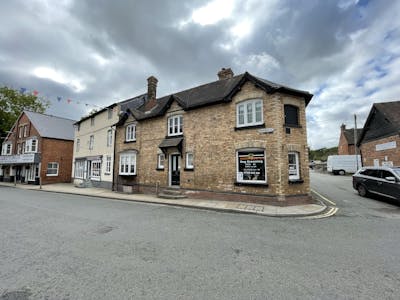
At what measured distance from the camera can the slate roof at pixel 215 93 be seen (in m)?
10.7

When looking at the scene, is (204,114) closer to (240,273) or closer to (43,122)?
(240,273)

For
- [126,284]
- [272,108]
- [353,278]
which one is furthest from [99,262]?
[272,108]

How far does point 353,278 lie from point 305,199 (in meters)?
7.35

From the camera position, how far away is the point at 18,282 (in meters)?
3.34

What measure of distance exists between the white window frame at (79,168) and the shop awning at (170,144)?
1392 cm

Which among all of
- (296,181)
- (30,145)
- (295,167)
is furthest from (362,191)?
(30,145)

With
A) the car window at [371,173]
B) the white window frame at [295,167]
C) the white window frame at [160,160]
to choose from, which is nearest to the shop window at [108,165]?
the white window frame at [160,160]

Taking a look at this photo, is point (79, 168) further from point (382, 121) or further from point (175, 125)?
point (382, 121)

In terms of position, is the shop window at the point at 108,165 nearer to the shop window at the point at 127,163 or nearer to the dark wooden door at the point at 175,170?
the shop window at the point at 127,163

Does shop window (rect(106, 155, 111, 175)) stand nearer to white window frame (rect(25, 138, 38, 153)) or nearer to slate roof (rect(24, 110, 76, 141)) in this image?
slate roof (rect(24, 110, 76, 141))

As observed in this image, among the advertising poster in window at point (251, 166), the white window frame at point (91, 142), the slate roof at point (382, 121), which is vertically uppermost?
the slate roof at point (382, 121)

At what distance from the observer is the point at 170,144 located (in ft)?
43.7

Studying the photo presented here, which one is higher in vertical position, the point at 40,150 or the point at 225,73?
the point at 225,73

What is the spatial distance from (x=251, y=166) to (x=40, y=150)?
88.1 feet
